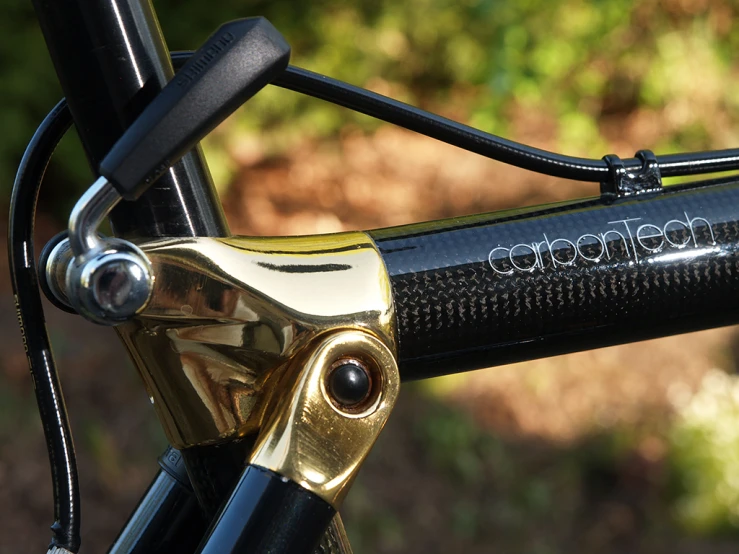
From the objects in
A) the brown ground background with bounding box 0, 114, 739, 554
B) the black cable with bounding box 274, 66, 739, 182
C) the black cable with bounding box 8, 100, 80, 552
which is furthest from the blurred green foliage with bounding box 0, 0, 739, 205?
the black cable with bounding box 8, 100, 80, 552

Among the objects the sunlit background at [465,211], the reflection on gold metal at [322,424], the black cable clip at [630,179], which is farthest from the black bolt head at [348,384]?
the sunlit background at [465,211]

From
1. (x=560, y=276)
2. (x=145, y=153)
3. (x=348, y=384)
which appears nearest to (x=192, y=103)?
(x=145, y=153)

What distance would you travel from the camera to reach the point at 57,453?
539mm

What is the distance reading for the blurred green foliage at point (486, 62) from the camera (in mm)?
2916

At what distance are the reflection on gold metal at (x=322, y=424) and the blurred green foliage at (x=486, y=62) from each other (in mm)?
2418

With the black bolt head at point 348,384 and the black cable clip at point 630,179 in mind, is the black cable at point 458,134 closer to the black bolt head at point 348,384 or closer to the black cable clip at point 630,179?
the black cable clip at point 630,179

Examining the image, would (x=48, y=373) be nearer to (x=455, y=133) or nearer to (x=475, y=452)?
(x=455, y=133)

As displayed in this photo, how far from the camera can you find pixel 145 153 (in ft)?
1.41

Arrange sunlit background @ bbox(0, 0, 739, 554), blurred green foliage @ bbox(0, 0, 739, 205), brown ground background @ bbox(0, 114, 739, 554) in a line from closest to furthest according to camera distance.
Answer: brown ground background @ bbox(0, 114, 739, 554) < sunlit background @ bbox(0, 0, 739, 554) < blurred green foliage @ bbox(0, 0, 739, 205)

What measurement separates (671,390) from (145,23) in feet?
9.53

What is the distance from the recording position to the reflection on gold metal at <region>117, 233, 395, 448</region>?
47 centimetres

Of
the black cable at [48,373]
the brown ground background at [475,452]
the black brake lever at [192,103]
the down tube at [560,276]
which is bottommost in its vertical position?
the black cable at [48,373]

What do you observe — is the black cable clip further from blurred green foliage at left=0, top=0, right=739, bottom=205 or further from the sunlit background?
blurred green foliage at left=0, top=0, right=739, bottom=205

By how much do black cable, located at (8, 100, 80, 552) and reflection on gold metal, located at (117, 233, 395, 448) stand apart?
0.29ft
